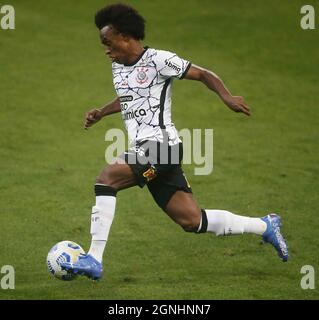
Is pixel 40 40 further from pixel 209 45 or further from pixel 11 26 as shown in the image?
pixel 209 45

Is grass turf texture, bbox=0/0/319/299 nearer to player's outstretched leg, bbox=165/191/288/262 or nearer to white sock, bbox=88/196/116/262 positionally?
player's outstretched leg, bbox=165/191/288/262

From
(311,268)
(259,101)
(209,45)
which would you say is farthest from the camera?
(209,45)

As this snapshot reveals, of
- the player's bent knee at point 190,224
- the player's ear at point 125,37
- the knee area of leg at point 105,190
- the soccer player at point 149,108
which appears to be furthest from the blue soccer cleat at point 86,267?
the player's ear at point 125,37

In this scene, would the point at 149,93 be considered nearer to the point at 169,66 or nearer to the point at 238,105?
the point at 169,66

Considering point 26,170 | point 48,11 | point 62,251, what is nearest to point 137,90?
point 62,251

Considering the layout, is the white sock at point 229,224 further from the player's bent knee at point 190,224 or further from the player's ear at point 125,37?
the player's ear at point 125,37

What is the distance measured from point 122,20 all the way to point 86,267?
238cm

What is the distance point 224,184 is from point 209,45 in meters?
7.62

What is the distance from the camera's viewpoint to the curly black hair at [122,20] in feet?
28.3

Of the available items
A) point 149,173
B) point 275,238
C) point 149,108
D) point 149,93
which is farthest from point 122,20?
point 275,238

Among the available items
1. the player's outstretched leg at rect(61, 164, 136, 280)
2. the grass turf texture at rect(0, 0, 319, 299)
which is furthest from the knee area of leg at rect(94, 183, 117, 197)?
the grass turf texture at rect(0, 0, 319, 299)

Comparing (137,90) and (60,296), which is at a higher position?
(137,90)

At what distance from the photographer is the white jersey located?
8609mm

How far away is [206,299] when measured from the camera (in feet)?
28.4
